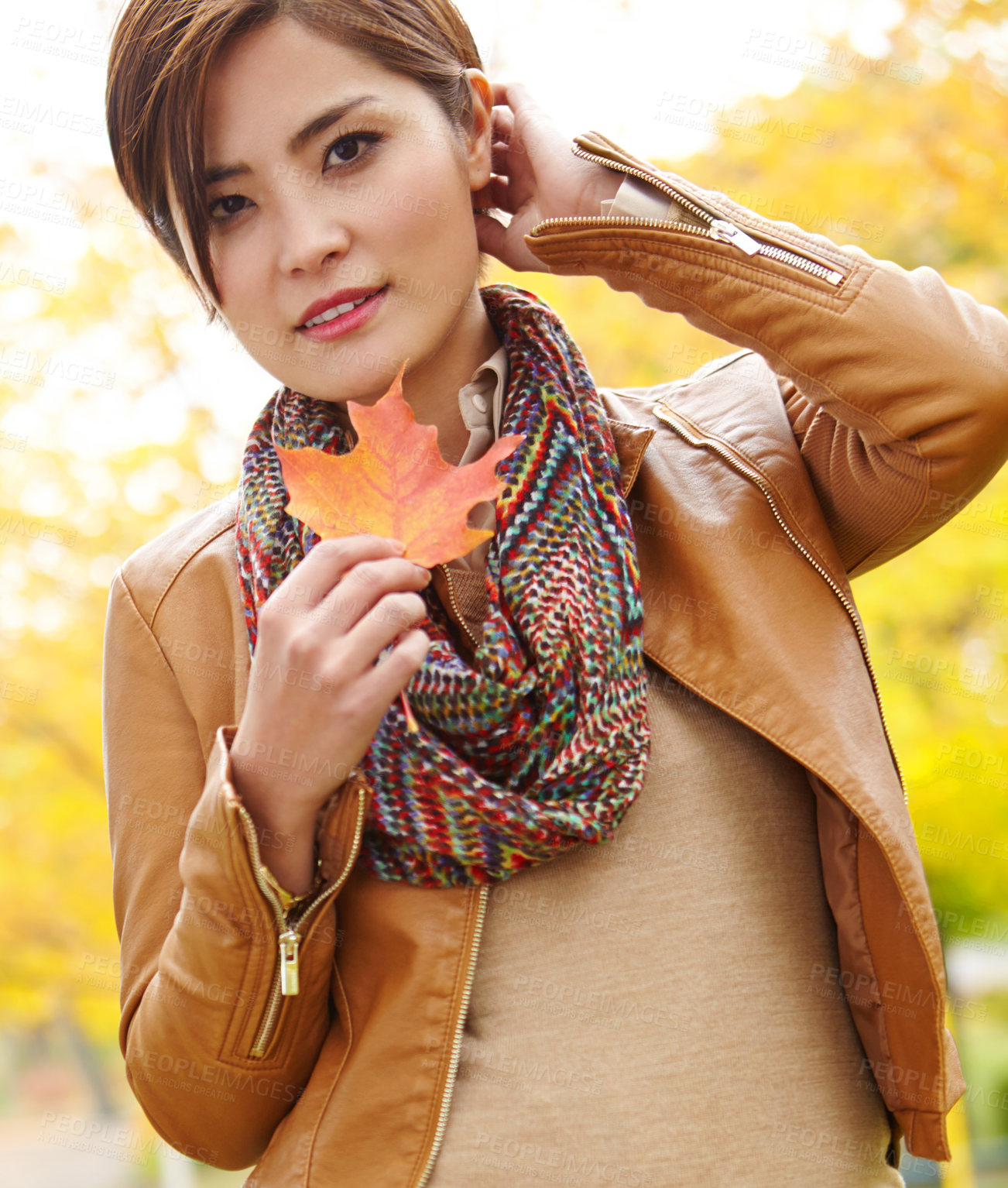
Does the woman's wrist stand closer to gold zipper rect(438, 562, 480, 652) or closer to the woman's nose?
gold zipper rect(438, 562, 480, 652)

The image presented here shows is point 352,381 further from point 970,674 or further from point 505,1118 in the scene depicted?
point 970,674

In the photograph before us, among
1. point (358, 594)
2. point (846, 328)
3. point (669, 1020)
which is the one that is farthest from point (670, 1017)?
point (846, 328)

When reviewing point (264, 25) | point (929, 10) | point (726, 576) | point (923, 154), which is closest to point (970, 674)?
point (923, 154)

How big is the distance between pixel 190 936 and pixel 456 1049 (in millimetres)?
370

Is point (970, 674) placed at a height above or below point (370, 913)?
below

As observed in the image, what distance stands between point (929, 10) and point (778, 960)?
3382 millimetres

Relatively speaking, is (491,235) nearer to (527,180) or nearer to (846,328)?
(527,180)

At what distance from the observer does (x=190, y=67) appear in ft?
4.63

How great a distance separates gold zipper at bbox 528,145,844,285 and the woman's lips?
0.29 meters

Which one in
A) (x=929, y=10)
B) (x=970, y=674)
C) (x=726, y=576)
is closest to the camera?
(x=726, y=576)

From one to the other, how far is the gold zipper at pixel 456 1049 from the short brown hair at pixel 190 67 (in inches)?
38.4

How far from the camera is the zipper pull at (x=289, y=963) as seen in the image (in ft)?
4.23

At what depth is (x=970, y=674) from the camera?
12.7 ft

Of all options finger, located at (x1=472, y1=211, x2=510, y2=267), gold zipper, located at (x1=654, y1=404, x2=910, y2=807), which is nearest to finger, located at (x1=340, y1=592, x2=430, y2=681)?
gold zipper, located at (x1=654, y1=404, x2=910, y2=807)
